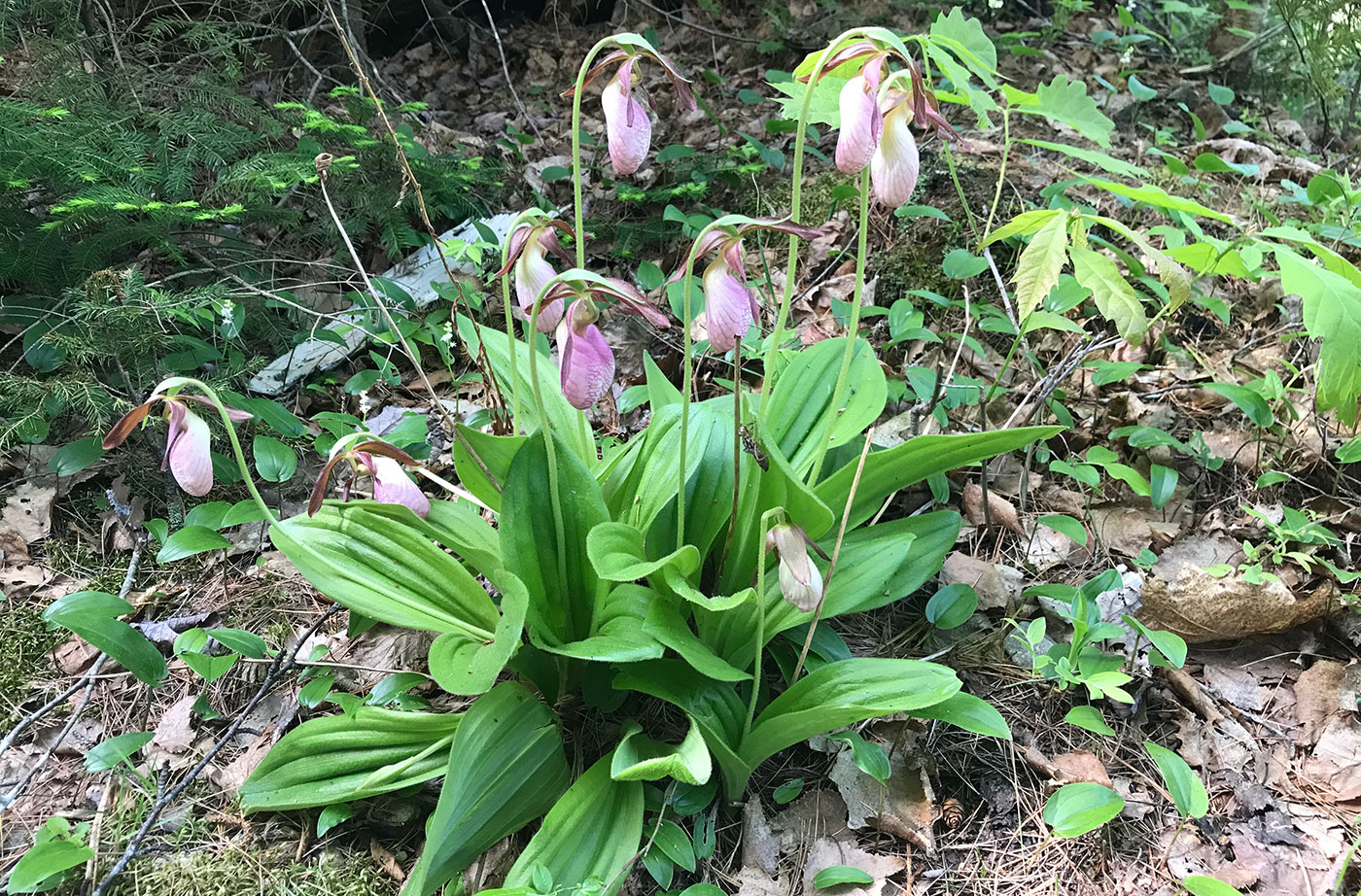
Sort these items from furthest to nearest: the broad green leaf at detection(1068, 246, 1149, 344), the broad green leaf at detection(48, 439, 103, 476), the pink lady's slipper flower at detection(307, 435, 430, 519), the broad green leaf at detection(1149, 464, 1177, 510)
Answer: the broad green leaf at detection(48, 439, 103, 476)
the broad green leaf at detection(1149, 464, 1177, 510)
the broad green leaf at detection(1068, 246, 1149, 344)
the pink lady's slipper flower at detection(307, 435, 430, 519)

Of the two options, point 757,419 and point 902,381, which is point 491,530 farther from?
point 902,381

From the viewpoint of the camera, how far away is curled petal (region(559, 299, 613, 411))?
4.51 feet

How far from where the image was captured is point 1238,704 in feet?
5.89

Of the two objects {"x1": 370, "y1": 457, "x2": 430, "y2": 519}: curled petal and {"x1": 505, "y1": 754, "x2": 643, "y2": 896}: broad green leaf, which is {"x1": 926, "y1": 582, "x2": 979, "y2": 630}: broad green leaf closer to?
{"x1": 505, "y1": 754, "x2": 643, "y2": 896}: broad green leaf

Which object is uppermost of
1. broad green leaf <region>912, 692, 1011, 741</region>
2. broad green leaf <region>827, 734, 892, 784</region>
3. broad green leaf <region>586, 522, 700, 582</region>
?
broad green leaf <region>586, 522, 700, 582</region>

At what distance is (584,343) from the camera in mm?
1384

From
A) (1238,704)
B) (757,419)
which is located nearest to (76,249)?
(757,419)

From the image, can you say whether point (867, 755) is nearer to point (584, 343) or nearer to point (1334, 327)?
point (584, 343)

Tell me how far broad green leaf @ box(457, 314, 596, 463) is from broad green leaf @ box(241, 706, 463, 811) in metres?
0.73

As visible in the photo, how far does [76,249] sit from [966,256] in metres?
2.81

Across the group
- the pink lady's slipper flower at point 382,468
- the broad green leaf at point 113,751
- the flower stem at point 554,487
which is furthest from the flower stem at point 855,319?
the broad green leaf at point 113,751

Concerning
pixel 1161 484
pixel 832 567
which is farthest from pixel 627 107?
pixel 1161 484

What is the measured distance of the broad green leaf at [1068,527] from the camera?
1962mm

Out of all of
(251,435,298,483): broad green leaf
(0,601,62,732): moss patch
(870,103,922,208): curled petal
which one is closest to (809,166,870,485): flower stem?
(870,103,922,208): curled petal
